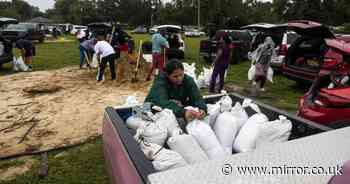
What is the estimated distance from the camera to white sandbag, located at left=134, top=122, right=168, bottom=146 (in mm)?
2029

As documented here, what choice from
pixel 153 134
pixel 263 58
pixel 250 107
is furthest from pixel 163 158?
pixel 263 58

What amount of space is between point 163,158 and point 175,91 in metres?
1.29

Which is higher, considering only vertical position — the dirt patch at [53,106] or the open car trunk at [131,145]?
the open car trunk at [131,145]

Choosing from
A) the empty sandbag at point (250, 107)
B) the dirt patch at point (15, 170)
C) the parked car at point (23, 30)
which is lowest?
the dirt patch at point (15, 170)

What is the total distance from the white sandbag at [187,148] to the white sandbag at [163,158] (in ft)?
0.33

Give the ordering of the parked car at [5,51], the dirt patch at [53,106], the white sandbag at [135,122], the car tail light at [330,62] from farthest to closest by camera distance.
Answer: the parked car at [5,51], the car tail light at [330,62], the dirt patch at [53,106], the white sandbag at [135,122]

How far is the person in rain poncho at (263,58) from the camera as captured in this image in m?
6.66

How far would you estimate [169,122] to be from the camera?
2.22 meters

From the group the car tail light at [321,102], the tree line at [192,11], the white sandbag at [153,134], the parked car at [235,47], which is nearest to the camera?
the white sandbag at [153,134]

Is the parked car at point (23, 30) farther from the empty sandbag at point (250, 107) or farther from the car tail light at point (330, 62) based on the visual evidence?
the empty sandbag at point (250, 107)

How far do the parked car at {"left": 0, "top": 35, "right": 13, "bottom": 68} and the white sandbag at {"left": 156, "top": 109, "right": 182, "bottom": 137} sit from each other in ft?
32.4

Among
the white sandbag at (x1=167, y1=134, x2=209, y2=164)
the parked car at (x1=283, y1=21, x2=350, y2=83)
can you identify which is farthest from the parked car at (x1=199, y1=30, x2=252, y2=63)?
the white sandbag at (x1=167, y1=134, x2=209, y2=164)

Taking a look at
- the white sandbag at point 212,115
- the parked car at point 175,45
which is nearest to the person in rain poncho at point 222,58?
the white sandbag at point 212,115

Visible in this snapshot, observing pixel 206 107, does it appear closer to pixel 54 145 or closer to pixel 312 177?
pixel 312 177
